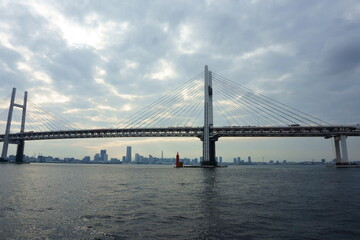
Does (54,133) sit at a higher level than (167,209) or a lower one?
higher

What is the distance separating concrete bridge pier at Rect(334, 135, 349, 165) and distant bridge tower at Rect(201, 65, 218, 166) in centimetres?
4060

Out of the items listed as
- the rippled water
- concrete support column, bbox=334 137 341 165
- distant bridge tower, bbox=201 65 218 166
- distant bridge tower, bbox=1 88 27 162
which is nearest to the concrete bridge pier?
concrete support column, bbox=334 137 341 165

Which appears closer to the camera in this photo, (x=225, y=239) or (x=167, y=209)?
(x=225, y=239)

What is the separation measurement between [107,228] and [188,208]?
16.9 ft

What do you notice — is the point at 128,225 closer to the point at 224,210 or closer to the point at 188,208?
the point at 188,208

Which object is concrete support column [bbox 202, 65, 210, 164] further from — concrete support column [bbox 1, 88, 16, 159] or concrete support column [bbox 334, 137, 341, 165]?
concrete support column [bbox 1, 88, 16, 159]

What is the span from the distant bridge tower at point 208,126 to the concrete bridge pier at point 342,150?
40604mm

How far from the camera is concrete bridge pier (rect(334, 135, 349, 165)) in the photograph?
265ft

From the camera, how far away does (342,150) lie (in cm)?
8125

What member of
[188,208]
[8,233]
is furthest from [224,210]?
[8,233]

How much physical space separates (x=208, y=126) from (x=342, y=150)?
150 ft

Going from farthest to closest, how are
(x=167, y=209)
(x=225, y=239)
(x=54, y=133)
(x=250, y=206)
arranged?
(x=54, y=133), (x=250, y=206), (x=167, y=209), (x=225, y=239)

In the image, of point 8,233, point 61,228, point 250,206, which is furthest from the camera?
point 250,206

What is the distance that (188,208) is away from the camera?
13797 millimetres
